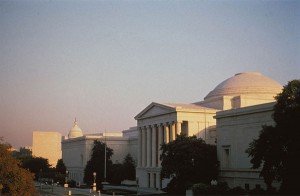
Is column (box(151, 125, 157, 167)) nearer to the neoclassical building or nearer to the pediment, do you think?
the neoclassical building

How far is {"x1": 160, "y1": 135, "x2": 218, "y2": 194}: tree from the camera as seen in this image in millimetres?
64375

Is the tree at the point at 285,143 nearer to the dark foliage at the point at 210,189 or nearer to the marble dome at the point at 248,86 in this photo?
the dark foliage at the point at 210,189

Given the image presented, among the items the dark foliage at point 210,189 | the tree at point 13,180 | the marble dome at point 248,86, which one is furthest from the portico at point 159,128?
the tree at point 13,180

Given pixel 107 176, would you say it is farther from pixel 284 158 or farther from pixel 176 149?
pixel 284 158

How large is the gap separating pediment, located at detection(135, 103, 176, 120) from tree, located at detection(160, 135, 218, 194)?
14722mm

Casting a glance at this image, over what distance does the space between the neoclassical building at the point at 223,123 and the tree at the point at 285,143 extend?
11.9 metres

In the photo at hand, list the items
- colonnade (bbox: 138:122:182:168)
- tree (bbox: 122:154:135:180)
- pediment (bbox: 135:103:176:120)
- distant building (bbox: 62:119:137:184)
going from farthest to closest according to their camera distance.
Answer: distant building (bbox: 62:119:137:184) < tree (bbox: 122:154:135:180) < pediment (bbox: 135:103:176:120) < colonnade (bbox: 138:122:182:168)

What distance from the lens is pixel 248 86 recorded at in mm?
86812

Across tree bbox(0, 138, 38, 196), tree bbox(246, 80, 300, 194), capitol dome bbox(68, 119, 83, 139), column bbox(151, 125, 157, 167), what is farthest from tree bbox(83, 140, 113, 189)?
tree bbox(246, 80, 300, 194)

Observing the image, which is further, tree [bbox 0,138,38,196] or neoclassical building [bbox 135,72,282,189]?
neoclassical building [bbox 135,72,282,189]

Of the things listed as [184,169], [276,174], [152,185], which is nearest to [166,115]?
[152,185]

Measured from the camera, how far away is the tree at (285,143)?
41281mm

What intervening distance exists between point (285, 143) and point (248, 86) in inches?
1777

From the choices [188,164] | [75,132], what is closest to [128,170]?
[188,164]
